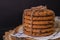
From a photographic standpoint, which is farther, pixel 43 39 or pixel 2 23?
pixel 2 23

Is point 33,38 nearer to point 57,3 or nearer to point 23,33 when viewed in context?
point 23,33

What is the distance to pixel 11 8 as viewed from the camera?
1342 mm

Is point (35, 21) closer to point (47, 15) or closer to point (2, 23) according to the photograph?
point (47, 15)

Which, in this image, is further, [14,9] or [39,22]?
[14,9]

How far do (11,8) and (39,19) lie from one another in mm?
509

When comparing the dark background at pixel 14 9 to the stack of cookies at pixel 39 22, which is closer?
the stack of cookies at pixel 39 22

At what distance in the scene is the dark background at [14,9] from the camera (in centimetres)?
133

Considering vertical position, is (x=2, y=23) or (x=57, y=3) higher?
(x=57, y=3)

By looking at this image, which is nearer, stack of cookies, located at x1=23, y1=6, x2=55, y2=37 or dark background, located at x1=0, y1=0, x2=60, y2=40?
stack of cookies, located at x1=23, y1=6, x2=55, y2=37

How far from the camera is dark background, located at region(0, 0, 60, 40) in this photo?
1.33 m

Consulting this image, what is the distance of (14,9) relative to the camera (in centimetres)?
134

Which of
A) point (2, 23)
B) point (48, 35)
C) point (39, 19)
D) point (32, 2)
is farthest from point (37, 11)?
point (2, 23)

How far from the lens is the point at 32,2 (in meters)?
1.32

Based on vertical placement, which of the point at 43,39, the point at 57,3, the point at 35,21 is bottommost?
the point at 43,39
